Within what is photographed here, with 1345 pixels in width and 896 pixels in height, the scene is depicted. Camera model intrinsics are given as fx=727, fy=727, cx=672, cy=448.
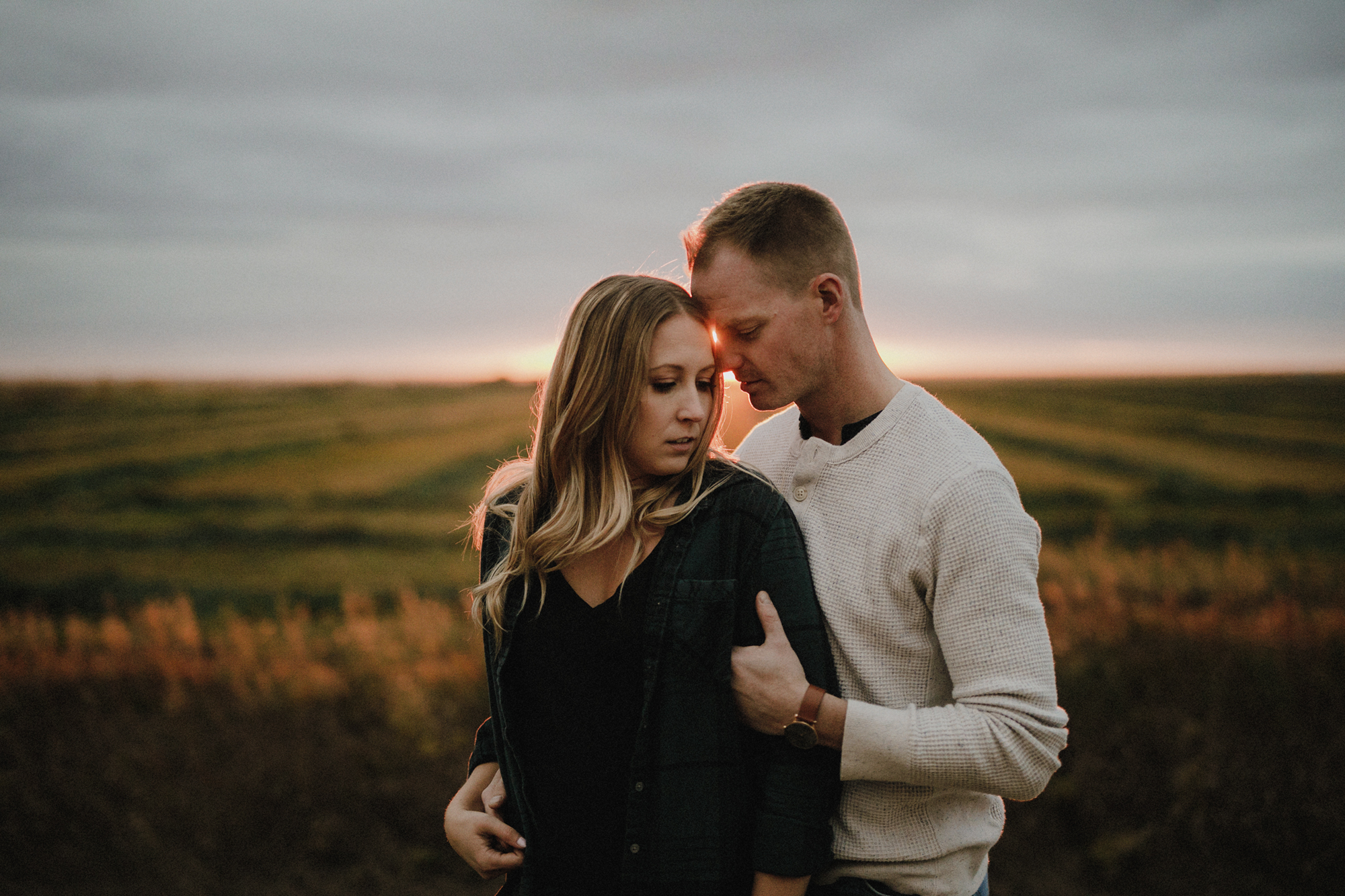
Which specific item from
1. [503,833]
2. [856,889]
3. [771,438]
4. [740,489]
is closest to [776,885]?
[856,889]

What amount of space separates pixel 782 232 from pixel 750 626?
1116mm

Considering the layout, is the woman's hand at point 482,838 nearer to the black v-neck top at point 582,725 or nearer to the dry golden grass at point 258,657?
the black v-neck top at point 582,725

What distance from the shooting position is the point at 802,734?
1737mm

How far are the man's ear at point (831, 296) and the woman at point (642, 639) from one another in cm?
41

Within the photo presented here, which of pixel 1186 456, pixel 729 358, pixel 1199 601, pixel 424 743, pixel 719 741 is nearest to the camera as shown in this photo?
pixel 719 741

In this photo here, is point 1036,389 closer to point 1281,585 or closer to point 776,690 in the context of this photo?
point 1281,585

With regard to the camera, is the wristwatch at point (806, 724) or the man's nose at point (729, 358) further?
the man's nose at point (729, 358)

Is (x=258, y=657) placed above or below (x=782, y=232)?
below

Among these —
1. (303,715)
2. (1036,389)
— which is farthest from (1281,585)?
(1036,389)

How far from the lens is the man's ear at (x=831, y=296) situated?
214 cm

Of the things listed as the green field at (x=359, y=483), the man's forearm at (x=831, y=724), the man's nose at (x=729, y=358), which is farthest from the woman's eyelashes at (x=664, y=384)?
the green field at (x=359, y=483)

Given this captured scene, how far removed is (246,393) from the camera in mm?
51469

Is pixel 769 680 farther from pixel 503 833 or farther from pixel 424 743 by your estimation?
pixel 424 743

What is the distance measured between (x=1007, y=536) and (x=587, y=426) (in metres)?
1.07
